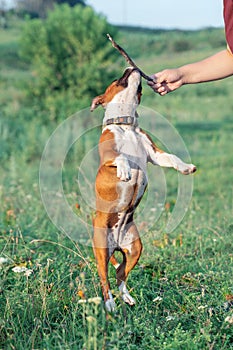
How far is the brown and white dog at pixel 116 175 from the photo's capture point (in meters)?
2.56

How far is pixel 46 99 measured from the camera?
1114 cm

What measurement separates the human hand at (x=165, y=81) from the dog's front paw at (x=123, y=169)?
1.98 ft

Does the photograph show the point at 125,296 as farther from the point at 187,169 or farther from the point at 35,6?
the point at 35,6

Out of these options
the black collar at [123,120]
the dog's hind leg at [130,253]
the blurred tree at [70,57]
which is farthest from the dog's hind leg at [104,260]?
the blurred tree at [70,57]

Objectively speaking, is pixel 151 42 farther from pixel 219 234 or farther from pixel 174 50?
pixel 219 234

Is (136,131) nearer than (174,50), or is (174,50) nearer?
(136,131)

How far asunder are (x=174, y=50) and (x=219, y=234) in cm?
1746

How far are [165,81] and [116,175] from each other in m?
0.69

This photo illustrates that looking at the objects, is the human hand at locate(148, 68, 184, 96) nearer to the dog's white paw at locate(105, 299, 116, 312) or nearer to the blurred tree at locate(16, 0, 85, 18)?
the dog's white paw at locate(105, 299, 116, 312)

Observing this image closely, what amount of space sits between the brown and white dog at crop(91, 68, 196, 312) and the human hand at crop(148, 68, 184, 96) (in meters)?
0.26

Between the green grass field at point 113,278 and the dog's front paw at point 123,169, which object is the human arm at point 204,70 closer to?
the dog's front paw at point 123,169

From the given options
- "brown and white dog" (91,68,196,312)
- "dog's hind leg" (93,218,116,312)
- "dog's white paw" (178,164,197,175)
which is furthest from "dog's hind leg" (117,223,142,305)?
"dog's white paw" (178,164,197,175)

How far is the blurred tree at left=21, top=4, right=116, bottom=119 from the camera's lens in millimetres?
10969

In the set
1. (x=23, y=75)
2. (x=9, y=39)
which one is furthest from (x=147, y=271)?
(x=9, y=39)
